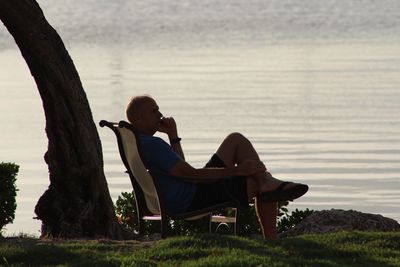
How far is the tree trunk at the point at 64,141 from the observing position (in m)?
16.8

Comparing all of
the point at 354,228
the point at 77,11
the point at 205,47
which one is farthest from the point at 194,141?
the point at 77,11

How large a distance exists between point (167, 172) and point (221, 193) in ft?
1.51

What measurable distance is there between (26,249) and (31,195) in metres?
7.65

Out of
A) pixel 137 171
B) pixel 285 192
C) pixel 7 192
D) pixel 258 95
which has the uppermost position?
pixel 258 95

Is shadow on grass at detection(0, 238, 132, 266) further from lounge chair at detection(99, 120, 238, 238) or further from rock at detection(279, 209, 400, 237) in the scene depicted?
rock at detection(279, 209, 400, 237)

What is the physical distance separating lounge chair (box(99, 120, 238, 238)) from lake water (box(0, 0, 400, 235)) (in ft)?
14.6

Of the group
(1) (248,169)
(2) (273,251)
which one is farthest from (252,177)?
(2) (273,251)

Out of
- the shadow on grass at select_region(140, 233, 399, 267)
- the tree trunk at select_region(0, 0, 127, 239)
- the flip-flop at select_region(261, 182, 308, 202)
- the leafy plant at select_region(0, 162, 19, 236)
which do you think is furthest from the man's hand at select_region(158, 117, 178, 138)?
the leafy plant at select_region(0, 162, 19, 236)

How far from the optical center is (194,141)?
1045 inches

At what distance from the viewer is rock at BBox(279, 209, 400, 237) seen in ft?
57.0

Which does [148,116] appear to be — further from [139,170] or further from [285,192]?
[285,192]

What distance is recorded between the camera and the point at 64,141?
667 inches

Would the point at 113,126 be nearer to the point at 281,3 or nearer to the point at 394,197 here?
the point at 394,197

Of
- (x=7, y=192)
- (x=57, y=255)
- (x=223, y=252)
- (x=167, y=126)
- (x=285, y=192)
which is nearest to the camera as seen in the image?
(x=223, y=252)
